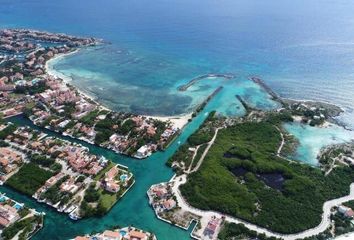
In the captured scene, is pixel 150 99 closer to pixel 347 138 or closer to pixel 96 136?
pixel 96 136

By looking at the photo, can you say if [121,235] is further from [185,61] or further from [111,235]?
[185,61]

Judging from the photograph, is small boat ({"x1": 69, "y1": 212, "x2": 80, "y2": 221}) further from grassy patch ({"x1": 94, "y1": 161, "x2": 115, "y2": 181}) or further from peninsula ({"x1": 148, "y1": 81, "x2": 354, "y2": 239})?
peninsula ({"x1": 148, "y1": 81, "x2": 354, "y2": 239})

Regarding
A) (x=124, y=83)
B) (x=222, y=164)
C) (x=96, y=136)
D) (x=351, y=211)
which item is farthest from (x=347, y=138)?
(x=124, y=83)

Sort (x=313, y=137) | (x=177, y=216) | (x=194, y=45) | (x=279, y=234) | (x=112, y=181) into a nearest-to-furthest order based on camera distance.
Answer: (x=279, y=234) → (x=177, y=216) → (x=112, y=181) → (x=313, y=137) → (x=194, y=45)

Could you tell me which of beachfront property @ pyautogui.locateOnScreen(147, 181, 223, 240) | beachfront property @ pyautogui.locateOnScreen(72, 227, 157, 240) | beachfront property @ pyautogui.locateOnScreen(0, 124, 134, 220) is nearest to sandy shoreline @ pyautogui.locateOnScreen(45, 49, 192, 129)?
beachfront property @ pyautogui.locateOnScreen(0, 124, 134, 220)

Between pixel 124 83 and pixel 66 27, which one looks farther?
pixel 66 27

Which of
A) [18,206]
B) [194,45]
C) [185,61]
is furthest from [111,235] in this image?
[194,45]
